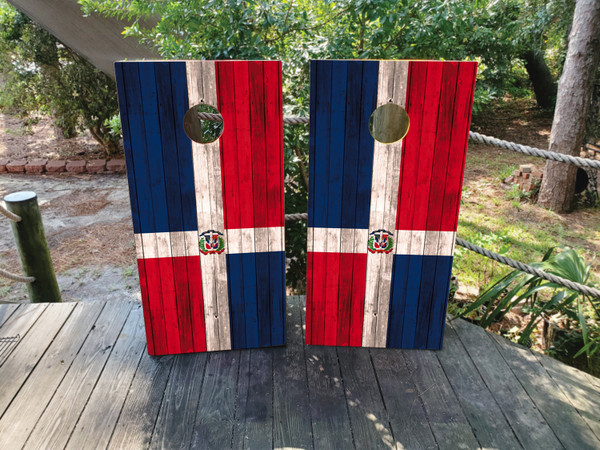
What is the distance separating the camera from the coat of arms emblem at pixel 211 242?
2.16 metres

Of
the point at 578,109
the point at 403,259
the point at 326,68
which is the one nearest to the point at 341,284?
the point at 403,259

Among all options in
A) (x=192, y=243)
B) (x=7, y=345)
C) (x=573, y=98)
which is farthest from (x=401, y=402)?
(x=573, y=98)

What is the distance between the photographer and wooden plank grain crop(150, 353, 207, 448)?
6.04 ft

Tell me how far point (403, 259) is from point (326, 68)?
0.87 m

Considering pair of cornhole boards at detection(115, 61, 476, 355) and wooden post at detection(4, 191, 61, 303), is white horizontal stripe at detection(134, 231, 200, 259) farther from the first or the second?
wooden post at detection(4, 191, 61, 303)

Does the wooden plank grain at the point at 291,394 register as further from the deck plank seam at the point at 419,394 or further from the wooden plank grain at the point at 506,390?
the wooden plank grain at the point at 506,390

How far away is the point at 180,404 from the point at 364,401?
28.8 inches

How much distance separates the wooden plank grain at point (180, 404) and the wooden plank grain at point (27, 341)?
629mm

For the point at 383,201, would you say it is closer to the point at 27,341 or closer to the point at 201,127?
the point at 201,127

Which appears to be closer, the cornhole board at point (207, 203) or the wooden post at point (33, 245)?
the cornhole board at point (207, 203)

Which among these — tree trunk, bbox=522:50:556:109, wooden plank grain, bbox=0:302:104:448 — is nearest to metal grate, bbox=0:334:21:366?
wooden plank grain, bbox=0:302:104:448

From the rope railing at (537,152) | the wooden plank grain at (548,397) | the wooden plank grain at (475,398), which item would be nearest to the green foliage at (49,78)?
the rope railing at (537,152)

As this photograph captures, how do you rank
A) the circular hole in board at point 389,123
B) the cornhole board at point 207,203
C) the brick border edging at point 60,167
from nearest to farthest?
1. the cornhole board at point 207,203
2. the circular hole in board at point 389,123
3. the brick border edging at point 60,167

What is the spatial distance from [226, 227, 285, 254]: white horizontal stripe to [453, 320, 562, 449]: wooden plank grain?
1025mm
